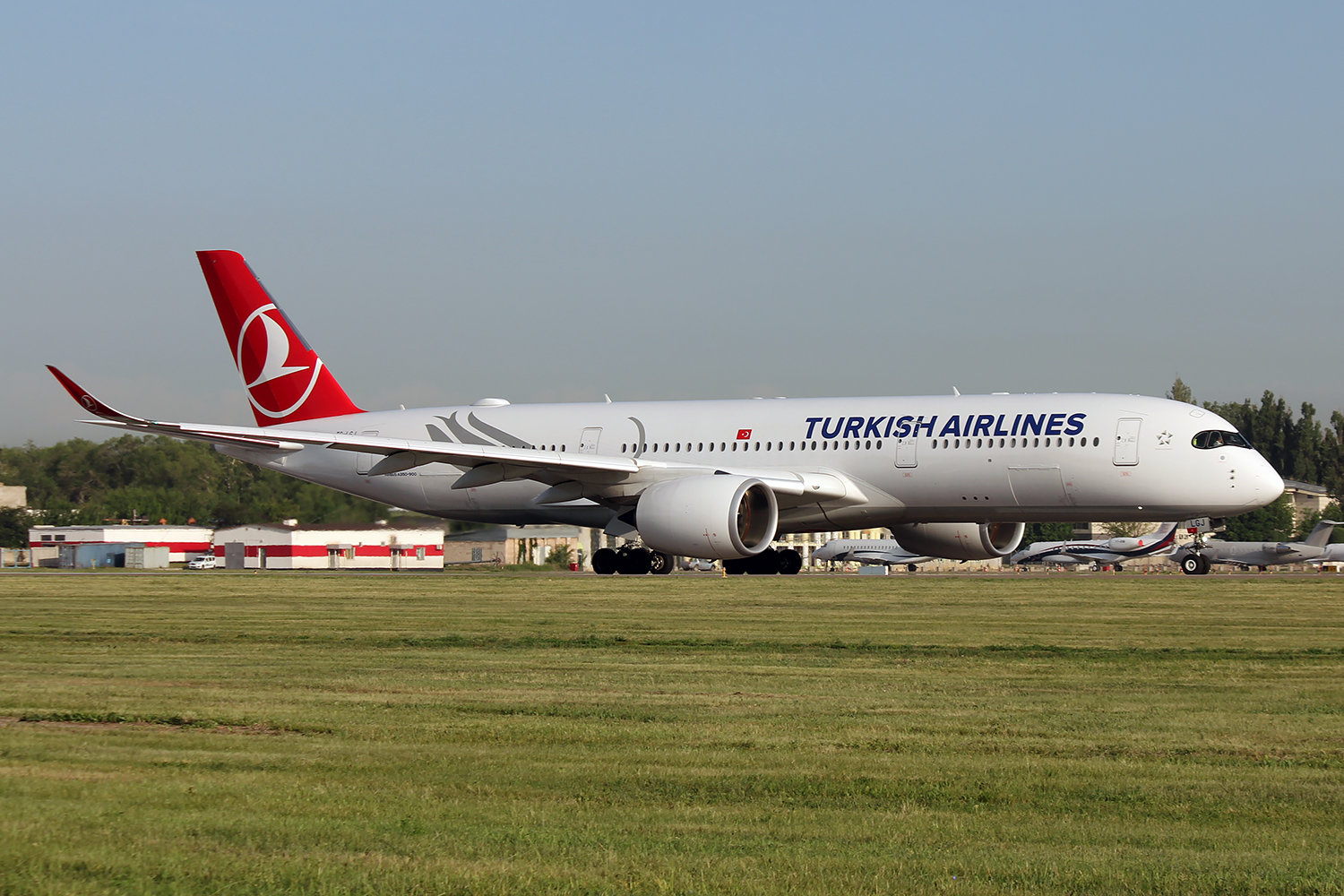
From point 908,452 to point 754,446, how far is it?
399 centimetres

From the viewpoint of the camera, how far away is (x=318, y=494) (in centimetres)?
4734

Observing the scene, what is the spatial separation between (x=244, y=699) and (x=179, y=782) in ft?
11.3

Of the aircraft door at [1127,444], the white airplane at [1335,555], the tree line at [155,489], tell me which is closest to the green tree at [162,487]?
the tree line at [155,489]

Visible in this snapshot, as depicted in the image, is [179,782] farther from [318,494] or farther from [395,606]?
[318,494]

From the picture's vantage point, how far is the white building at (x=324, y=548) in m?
60.6

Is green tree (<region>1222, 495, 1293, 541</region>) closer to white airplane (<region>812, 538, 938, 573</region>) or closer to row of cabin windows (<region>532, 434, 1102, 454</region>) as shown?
white airplane (<region>812, 538, 938, 573</region>)

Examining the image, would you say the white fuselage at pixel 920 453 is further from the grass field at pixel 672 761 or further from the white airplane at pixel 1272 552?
the white airplane at pixel 1272 552

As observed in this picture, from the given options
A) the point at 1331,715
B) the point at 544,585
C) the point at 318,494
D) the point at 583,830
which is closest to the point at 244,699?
the point at 583,830

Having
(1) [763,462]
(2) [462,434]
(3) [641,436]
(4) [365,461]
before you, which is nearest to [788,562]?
(1) [763,462]

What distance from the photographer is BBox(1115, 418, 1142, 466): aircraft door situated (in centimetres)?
3198

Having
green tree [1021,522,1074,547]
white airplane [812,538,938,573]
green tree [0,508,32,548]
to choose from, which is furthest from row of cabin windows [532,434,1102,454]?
green tree [1021,522,1074,547]

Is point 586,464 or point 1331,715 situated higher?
point 586,464

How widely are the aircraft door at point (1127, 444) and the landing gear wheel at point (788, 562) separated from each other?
894 cm

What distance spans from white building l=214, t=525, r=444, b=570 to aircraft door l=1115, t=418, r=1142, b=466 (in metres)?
33.6
